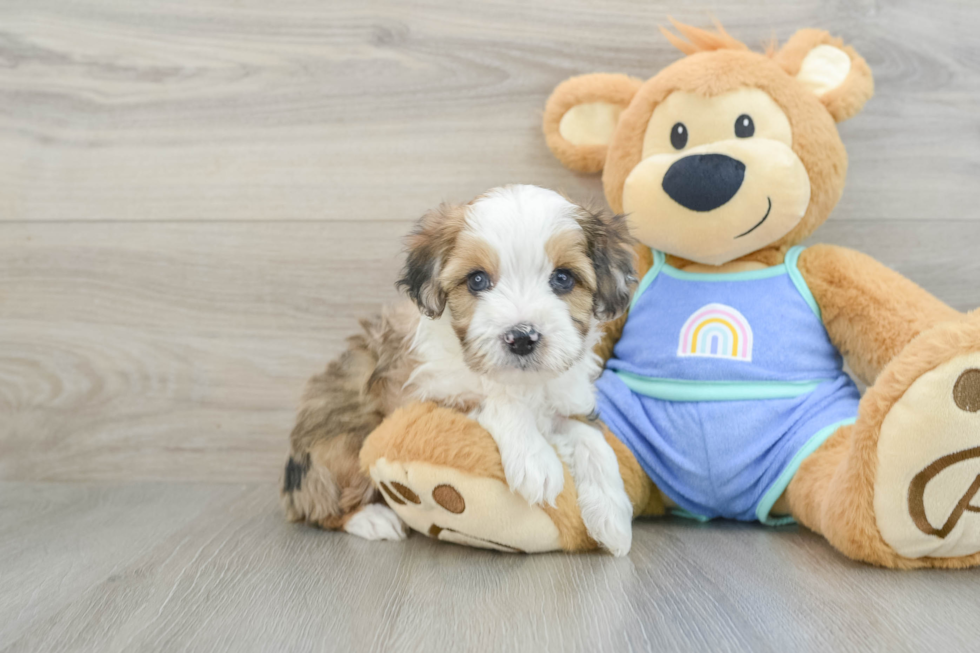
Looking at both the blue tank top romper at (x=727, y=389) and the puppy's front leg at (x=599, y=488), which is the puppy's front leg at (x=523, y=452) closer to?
the puppy's front leg at (x=599, y=488)

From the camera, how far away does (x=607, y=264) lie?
133 cm

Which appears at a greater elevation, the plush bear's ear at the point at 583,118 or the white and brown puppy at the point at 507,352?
the plush bear's ear at the point at 583,118

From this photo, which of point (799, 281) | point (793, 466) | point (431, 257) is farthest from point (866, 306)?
point (431, 257)

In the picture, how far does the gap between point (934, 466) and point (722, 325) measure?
1.75ft

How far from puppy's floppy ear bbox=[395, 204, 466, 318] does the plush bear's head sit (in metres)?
0.46

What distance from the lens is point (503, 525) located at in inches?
49.7

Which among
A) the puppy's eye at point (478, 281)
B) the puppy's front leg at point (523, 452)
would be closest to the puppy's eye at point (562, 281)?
the puppy's eye at point (478, 281)

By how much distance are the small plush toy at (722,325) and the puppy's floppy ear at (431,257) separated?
0.21 meters

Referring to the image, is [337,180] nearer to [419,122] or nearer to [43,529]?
[419,122]

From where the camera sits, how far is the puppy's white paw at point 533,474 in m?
1.22

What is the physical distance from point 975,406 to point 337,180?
1549 mm

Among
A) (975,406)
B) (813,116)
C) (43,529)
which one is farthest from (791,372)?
(43,529)

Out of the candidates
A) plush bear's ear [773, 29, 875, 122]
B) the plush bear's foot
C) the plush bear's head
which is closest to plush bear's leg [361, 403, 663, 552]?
the plush bear's foot

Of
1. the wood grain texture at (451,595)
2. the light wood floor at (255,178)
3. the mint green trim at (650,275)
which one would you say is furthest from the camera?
the light wood floor at (255,178)
